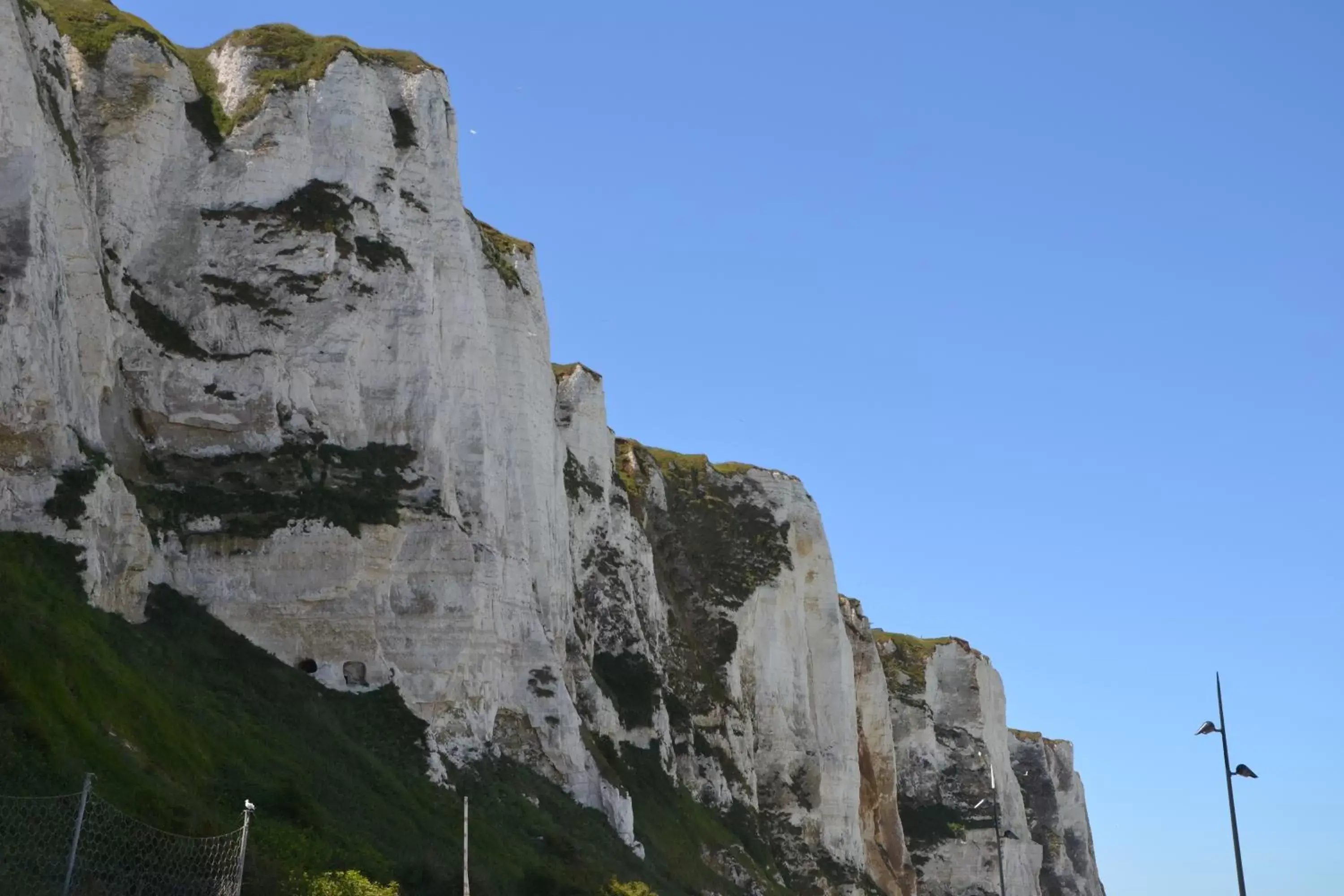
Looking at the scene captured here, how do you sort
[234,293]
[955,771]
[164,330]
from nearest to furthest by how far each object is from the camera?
[164,330]
[234,293]
[955,771]

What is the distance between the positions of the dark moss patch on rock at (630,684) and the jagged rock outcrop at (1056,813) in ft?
193

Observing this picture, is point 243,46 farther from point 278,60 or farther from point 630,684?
point 630,684

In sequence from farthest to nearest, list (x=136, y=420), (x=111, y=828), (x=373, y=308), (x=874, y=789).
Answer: (x=874, y=789), (x=373, y=308), (x=136, y=420), (x=111, y=828)

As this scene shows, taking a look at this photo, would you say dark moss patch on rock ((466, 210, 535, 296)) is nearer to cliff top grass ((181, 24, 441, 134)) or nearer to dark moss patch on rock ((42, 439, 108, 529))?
cliff top grass ((181, 24, 441, 134))

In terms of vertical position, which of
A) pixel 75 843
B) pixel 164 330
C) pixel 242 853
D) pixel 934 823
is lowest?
pixel 75 843

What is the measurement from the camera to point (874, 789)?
8888cm

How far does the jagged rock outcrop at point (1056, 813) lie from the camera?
126375 mm

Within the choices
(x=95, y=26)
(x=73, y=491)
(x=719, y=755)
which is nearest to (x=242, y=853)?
(x=73, y=491)

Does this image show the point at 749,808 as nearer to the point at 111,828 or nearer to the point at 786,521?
the point at 786,521

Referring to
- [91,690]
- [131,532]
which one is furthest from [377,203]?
[91,690]

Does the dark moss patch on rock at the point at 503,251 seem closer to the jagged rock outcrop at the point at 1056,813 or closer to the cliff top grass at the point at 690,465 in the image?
the cliff top grass at the point at 690,465

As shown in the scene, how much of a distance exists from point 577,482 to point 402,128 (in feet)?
58.7

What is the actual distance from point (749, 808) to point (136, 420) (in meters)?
34.7

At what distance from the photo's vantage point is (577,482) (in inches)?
2707
